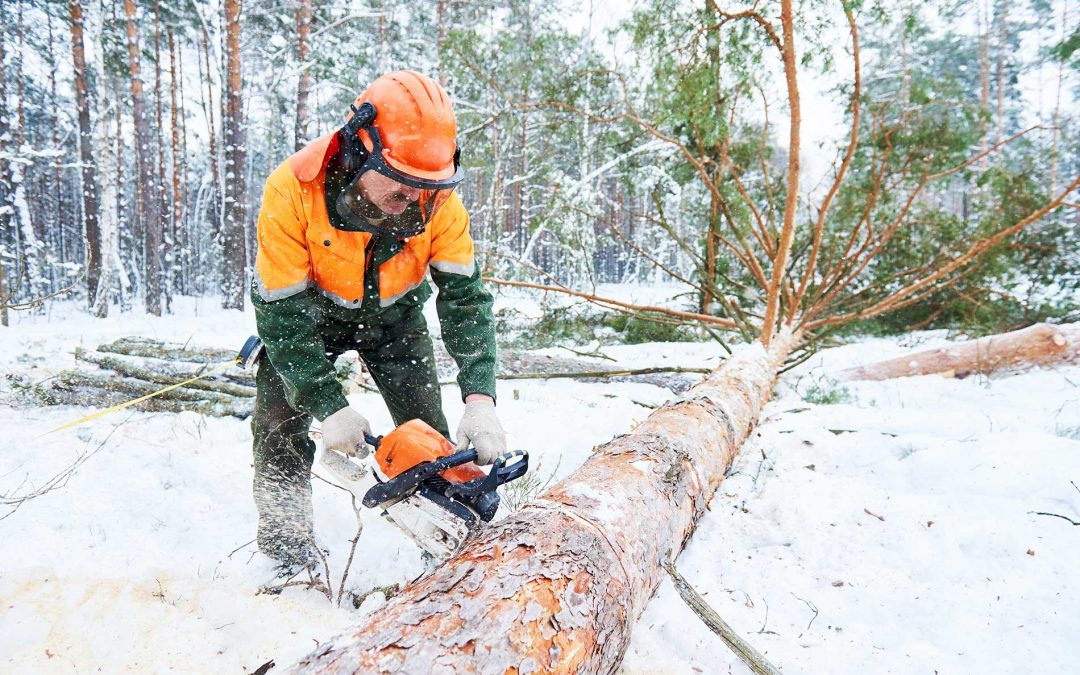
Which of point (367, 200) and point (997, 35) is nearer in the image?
point (367, 200)

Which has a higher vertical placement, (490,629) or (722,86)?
(722,86)

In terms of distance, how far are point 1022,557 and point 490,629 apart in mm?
1698

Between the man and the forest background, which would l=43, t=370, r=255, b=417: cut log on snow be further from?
the man

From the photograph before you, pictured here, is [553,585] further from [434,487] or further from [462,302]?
[462,302]

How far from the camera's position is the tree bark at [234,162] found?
31.8 ft

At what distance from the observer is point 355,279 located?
1.85 meters

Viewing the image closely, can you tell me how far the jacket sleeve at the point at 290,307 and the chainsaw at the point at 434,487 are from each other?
287mm

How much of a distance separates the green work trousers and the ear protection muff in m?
0.63

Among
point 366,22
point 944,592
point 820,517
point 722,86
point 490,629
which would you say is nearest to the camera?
point 490,629

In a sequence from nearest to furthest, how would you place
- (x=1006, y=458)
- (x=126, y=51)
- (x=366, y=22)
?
(x=1006, y=458), (x=126, y=51), (x=366, y=22)

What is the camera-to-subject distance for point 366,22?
13461 mm

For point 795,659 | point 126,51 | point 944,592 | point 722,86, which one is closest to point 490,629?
point 795,659

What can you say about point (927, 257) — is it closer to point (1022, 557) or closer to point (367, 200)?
point (1022, 557)

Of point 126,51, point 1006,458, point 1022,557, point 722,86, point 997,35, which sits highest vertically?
point 997,35
